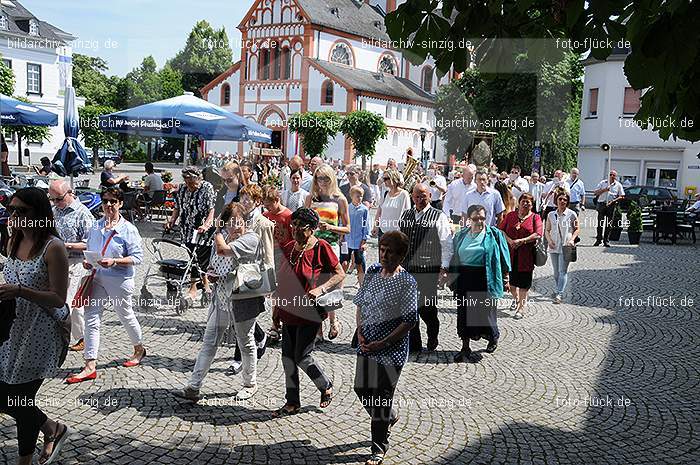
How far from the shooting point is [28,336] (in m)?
4.32

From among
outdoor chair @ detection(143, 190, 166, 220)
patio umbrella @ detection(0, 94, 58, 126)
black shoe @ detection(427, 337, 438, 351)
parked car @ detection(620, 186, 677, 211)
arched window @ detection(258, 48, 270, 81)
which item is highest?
arched window @ detection(258, 48, 270, 81)

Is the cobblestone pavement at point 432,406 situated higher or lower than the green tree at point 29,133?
lower

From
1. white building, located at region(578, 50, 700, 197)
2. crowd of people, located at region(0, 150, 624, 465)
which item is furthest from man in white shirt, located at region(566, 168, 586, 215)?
white building, located at region(578, 50, 700, 197)

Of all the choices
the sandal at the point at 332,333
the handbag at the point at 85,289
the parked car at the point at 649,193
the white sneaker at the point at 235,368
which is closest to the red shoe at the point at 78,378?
the handbag at the point at 85,289

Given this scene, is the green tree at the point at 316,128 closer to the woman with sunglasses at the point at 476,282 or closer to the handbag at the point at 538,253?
the handbag at the point at 538,253

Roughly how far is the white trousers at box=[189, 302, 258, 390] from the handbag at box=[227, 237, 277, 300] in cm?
17

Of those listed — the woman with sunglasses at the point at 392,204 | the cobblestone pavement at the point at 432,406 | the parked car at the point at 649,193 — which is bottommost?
the cobblestone pavement at the point at 432,406

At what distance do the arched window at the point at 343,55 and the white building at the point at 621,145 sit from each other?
84.8ft

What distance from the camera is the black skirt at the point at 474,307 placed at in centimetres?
760

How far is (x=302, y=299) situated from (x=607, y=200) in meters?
15.0

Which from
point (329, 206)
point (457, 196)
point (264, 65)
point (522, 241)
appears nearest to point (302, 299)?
point (329, 206)

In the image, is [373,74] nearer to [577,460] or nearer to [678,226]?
[678,226]

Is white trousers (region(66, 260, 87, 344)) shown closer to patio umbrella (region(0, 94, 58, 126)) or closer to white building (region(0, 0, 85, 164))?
patio umbrella (region(0, 94, 58, 126))

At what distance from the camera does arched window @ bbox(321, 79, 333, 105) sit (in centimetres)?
5828
